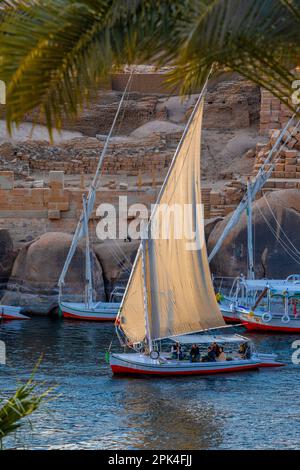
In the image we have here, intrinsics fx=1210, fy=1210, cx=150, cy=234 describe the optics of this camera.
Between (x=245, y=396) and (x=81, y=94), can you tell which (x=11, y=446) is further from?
(x=81, y=94)

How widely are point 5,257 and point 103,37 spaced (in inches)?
1243

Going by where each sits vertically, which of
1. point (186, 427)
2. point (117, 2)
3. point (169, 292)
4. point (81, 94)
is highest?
point (117, 2)

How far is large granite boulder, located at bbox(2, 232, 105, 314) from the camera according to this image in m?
37.1

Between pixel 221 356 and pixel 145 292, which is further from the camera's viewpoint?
pixel 145 292

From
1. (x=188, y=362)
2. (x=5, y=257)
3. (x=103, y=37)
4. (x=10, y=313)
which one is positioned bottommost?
(x=188, y=362)

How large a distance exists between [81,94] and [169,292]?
69.2 ft

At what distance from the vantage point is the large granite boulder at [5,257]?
3834 centimetres

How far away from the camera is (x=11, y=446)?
19.2m

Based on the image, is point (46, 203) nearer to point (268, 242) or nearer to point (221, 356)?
point (268, 242)

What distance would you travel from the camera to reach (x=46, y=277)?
37375 millimetres

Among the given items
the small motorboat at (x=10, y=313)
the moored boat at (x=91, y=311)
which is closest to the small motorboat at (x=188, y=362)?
the moored boat at (x=91, y=311)

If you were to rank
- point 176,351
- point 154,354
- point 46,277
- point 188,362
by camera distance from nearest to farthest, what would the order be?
point 188,362 → point 154,354 → point 176,351 → point 46,277

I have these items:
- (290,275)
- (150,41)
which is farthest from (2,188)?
(150,41)

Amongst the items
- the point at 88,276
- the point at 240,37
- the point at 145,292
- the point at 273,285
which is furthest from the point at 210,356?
the point at 240,37
